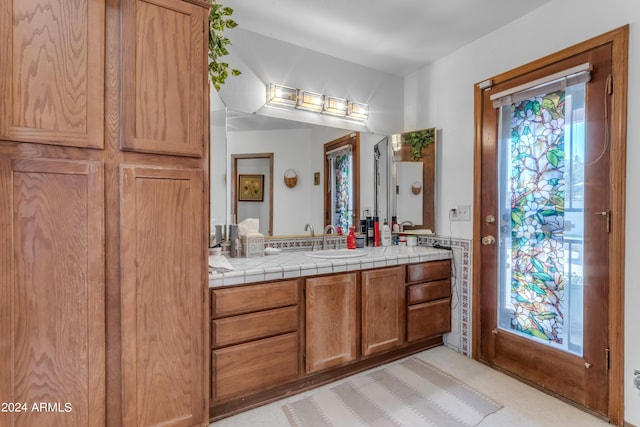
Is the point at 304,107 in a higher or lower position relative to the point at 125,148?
higher

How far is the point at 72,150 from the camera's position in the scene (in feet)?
4.14

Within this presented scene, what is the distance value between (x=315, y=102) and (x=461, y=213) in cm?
152

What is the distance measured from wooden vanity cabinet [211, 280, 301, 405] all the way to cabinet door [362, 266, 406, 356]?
0.53 metres

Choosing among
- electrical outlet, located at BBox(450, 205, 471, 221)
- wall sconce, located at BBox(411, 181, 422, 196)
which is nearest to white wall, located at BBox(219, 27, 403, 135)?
wall sconce, located at BBox(411, 181, 422, 196)

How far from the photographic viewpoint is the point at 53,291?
4.08ft

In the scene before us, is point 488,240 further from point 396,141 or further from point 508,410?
point 396,141

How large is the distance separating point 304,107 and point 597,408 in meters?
2.73

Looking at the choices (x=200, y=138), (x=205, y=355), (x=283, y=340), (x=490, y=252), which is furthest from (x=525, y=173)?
(x=205, y=355)

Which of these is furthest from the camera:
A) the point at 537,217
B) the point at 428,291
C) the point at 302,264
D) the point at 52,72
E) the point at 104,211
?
the point at 428,291

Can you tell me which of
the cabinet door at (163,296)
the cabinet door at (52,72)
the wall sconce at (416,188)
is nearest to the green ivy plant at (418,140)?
the wall sconce at (416,188)

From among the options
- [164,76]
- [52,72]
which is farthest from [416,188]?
[52,72]

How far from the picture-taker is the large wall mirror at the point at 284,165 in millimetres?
2244

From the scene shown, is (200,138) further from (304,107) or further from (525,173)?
(525,173)

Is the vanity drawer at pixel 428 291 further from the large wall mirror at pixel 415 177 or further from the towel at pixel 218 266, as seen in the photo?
the towel at pixel 218 266
